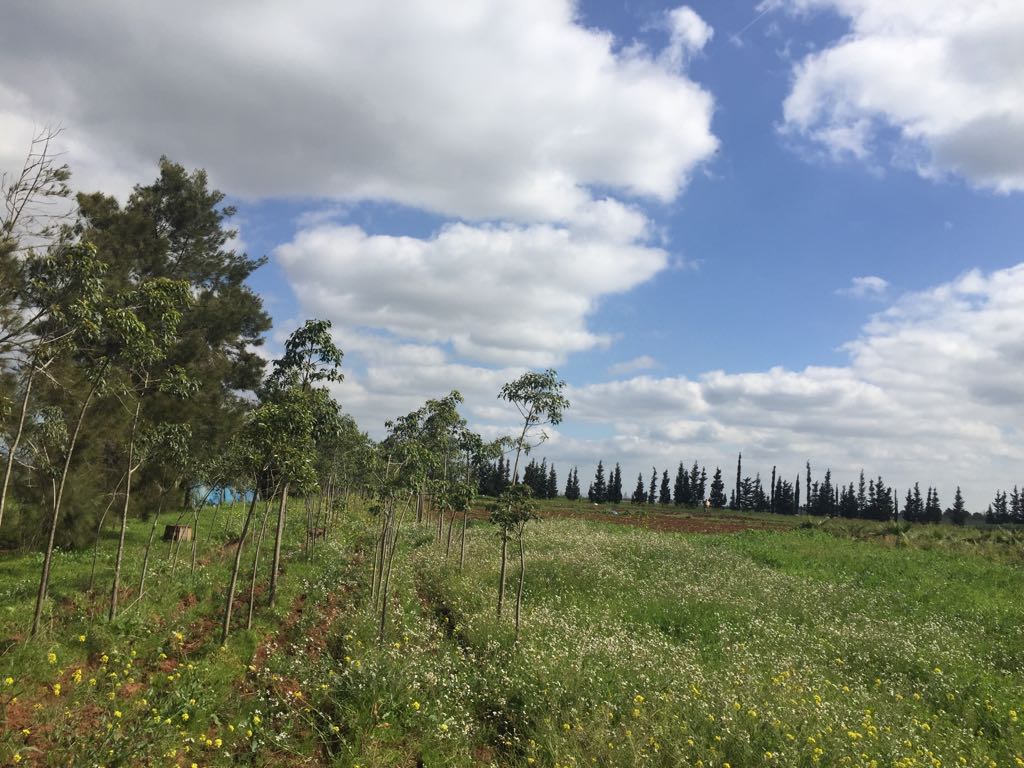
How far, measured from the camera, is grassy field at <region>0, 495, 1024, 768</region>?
310 inches

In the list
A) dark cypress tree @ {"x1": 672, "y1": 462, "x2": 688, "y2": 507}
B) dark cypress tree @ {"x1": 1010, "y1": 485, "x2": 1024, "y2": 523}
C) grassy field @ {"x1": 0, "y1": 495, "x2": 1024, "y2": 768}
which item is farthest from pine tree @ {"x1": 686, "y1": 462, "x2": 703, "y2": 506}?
grassy field @ {"x1": 0, "y1": 495, "x2": 1024, "y2": 768}

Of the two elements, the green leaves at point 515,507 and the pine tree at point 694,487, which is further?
the pine tree at point 694,487

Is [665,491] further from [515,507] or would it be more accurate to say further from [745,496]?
[515,507]

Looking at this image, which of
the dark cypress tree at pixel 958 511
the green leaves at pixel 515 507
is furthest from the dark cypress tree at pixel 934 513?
the green leaves at pixel 515 507

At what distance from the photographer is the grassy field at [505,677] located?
25.8 feet

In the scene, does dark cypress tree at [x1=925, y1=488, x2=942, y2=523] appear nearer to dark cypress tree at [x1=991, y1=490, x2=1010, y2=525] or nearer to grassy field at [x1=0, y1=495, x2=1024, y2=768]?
dark cypress tree at [x1=991, y1=490, x2=1010, y2=525]

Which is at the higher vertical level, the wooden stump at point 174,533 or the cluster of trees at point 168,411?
the cluster of trees at point 168,411

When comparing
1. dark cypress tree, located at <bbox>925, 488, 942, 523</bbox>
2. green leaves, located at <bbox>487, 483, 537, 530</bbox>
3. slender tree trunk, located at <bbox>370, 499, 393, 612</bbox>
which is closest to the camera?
green leaves, located at <bbox>487, 483, 537, 530</bbox>

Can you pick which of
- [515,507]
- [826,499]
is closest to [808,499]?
[826,499]

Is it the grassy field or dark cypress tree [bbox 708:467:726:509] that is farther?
dark cypress tree [bbox 708:467:726:509]

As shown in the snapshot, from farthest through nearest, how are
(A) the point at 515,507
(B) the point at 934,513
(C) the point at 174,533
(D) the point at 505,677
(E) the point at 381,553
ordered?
(B) the point at 934,513, (C) the point at 174,533, (E) the point at 381,553, (A) the point at 515,507, (D) the point at 505,677

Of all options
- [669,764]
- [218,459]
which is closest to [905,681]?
[669,764]

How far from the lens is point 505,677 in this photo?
408 inches

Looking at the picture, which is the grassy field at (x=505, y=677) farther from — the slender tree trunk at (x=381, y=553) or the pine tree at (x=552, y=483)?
the pine tree at (x=552, y=483)
